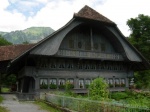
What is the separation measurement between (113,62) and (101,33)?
415 cm

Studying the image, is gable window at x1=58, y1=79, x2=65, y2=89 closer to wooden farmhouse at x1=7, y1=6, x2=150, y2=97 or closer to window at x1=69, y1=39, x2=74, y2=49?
wooden farmhouse at x1=7, y1=6, x2=150, y2=97

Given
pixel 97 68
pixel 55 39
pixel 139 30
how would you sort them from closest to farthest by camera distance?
pixel 55 39
pixel 97 68
pixel 139 30

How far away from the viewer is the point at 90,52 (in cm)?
3077

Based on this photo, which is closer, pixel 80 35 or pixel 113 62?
pixel 80 35

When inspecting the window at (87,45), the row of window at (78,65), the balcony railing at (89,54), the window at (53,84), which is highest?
the window at (87,45)

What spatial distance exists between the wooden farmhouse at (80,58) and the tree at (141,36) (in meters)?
11.9

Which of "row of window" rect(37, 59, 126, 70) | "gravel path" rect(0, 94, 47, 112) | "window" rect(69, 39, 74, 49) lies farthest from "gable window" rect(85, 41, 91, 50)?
"gravel path" rect(0, 94, 47, 112)

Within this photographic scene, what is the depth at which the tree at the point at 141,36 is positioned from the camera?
47.0 m

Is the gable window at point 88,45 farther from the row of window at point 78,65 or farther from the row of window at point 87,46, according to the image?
the row of window at point 78,65

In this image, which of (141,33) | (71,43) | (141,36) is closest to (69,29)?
(71,43)

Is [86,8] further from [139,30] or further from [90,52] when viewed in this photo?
Answer: [139,30]

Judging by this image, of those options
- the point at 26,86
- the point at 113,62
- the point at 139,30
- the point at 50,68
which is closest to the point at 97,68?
the point at 113,62

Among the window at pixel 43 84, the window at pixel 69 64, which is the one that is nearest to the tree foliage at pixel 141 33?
the window at pixel 69 64

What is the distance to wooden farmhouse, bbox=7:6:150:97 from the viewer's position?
27.7 m
